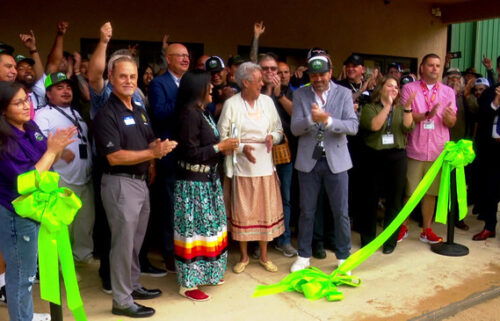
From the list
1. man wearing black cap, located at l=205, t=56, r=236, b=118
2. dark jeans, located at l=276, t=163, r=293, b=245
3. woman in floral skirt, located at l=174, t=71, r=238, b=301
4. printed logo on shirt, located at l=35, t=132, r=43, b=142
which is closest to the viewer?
printed logo on shirt, located at l=35, t=132, r=43, b=142

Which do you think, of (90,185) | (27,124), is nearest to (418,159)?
(90,185)

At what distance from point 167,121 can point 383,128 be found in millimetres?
2118

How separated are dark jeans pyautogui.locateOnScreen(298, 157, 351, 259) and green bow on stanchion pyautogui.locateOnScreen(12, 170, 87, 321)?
208cm

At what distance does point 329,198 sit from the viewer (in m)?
4.29

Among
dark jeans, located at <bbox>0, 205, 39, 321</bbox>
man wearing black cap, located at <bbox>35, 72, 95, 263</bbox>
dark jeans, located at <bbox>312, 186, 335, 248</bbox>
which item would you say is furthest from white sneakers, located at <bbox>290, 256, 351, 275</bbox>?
dark jeans, located at <bbox>0, 205, 39, 321</bbox>

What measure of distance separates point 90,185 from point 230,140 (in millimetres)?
1337

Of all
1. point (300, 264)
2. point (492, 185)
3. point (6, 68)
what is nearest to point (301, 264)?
point (300, 264)

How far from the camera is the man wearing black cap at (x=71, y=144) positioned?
12.4 ft

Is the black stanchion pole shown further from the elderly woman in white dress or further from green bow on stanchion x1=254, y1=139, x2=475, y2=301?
the elderly woman in white dress

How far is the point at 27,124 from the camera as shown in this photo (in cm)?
296

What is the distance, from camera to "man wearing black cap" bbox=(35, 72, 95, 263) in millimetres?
3785

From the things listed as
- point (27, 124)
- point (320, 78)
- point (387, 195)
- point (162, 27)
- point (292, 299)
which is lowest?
point (292, 299)

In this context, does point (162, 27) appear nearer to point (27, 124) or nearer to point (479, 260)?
point (27, 124)

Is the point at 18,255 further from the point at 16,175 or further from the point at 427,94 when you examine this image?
the point at 427,94
